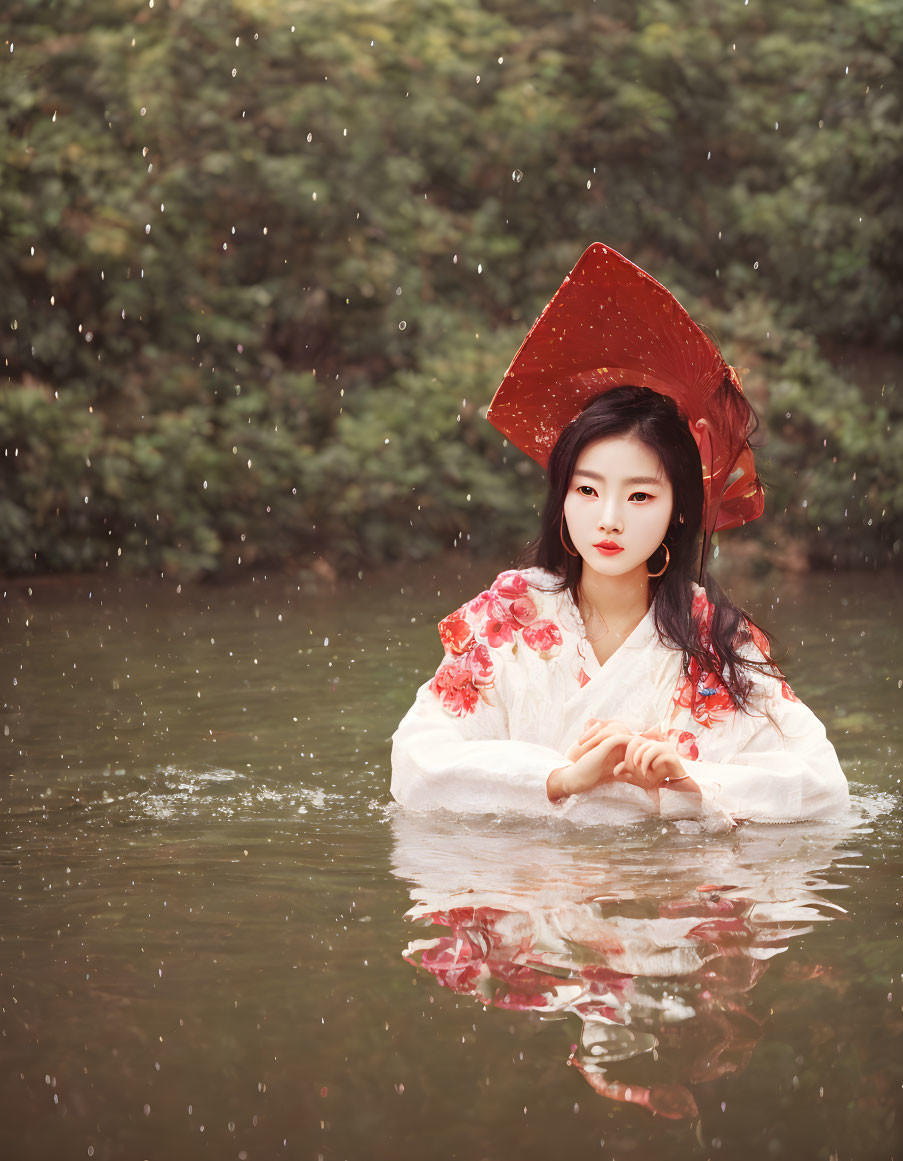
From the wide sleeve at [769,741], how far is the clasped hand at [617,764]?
0.21 metres

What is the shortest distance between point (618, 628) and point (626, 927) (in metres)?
1.04

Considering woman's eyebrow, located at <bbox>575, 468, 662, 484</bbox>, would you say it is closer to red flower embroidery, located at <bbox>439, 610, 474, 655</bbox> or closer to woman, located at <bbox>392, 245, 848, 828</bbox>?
woman, located at <bbox>392, 245, 848, 828</bbox>

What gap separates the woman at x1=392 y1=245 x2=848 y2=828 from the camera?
11.4 feet

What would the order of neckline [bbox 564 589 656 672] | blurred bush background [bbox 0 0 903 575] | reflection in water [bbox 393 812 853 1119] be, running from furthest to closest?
blurred bush background [bbox 0 0 903 575]
neckline [bbox 564 589 656 672]
reflection in water [bbox 393 812 853 1119]

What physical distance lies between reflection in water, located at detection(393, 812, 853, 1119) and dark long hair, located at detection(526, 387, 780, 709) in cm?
Answer: 43

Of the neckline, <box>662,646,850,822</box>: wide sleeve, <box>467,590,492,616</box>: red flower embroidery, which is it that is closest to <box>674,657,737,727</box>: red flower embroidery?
<box>662,646,850,822</box>: wide sleeve

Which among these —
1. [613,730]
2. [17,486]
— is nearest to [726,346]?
[17,486]

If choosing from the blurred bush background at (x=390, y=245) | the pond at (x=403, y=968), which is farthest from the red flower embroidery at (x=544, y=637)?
the blurred bush background at (x=390, y=245)

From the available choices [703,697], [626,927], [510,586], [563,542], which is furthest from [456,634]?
[626,927]

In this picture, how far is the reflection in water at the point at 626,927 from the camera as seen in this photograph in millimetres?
2312

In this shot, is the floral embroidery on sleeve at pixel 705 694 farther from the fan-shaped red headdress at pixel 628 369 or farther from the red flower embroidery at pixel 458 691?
the red flower embroidery at pixel 458 691

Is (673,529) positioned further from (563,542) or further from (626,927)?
(626,927)

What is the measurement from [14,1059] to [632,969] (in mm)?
1028

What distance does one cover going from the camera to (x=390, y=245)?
1052 cm
